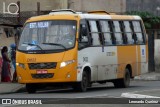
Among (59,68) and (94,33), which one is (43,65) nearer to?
(59,68)

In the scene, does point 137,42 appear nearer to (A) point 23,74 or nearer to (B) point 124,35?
(B) point 124,35

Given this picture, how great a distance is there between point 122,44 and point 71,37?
4.28 meters

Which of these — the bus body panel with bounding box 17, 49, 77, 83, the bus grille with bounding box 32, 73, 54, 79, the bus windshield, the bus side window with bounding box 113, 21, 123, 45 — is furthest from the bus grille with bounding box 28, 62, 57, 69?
the bus side window with bounding box 113, 21, 123, 45

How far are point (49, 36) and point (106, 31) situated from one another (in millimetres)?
3291

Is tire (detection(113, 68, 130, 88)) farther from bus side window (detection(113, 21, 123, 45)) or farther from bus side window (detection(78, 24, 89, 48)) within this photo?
bus side window (detection(78, 24, 89, 48))

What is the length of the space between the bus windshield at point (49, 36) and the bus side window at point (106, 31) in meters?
2.35

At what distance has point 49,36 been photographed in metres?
22.3

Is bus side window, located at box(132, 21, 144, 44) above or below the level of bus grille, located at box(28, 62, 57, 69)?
above

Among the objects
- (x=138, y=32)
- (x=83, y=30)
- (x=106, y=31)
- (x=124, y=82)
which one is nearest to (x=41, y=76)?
(x=83, y=30)

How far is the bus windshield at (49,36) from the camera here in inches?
868

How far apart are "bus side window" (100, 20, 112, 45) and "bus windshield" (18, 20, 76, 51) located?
2.35m

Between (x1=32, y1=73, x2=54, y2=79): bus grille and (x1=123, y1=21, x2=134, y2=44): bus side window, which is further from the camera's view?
(x1=123, y1=21, x2=134, y2=44): bus side window

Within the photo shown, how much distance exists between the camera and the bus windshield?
2205 cm

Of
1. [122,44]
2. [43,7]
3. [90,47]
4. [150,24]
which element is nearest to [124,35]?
[122,44]
